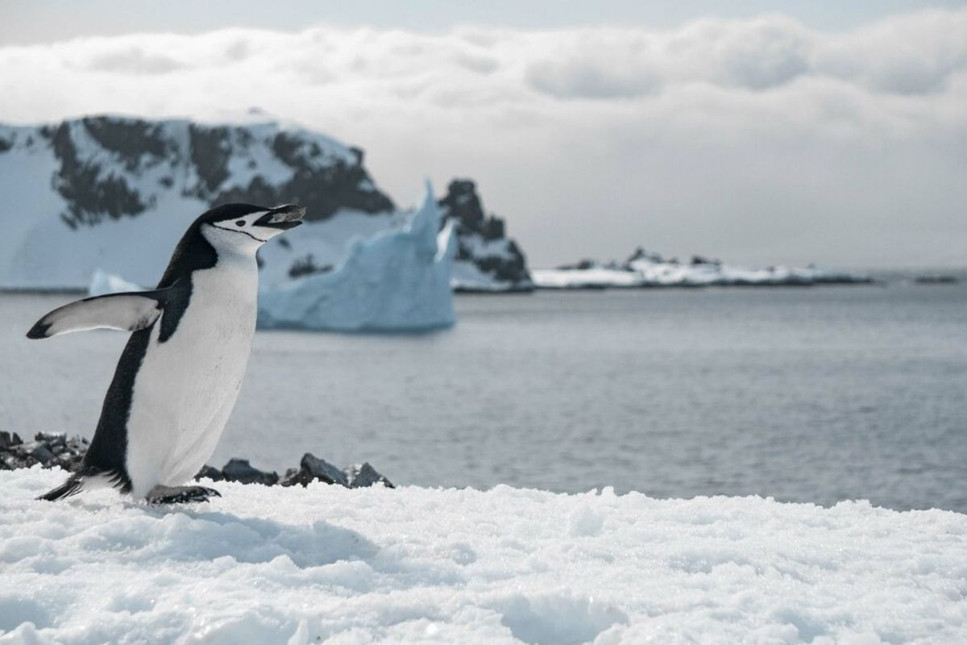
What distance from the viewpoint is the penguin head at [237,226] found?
19.1 feet

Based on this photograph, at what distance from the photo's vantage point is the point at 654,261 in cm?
19862

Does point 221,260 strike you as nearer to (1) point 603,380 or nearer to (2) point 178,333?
(2) point 178,333

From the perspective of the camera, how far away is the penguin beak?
5.82m

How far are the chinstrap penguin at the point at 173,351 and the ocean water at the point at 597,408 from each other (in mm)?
13688

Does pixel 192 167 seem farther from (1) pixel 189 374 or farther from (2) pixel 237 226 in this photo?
(1) pixel 189 374

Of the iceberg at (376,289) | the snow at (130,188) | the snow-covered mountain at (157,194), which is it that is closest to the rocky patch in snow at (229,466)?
the iceberg at (376,289)

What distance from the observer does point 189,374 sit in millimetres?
5676

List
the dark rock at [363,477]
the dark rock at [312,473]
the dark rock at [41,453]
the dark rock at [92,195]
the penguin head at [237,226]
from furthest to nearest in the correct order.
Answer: the dark rock at [92,195] → the dark rock at [41,453] → the dark rock at [363,477] → the dark rock at [312,473] → the penguin head at [237,226]

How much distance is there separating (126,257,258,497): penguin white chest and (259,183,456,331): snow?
39.6 m

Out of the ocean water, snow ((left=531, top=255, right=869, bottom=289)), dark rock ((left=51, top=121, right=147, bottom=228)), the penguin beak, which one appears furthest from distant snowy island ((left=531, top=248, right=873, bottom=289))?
the penguin beak

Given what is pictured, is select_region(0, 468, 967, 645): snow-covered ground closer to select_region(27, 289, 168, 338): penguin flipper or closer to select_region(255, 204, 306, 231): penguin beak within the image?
select_region(27, 289, 168, 338): penguin flipper

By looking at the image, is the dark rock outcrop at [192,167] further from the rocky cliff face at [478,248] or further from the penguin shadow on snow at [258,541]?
the penguin shadow on snow at [258,541]

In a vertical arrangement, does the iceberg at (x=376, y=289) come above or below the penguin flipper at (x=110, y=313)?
below

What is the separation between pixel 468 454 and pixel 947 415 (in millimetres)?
13724
